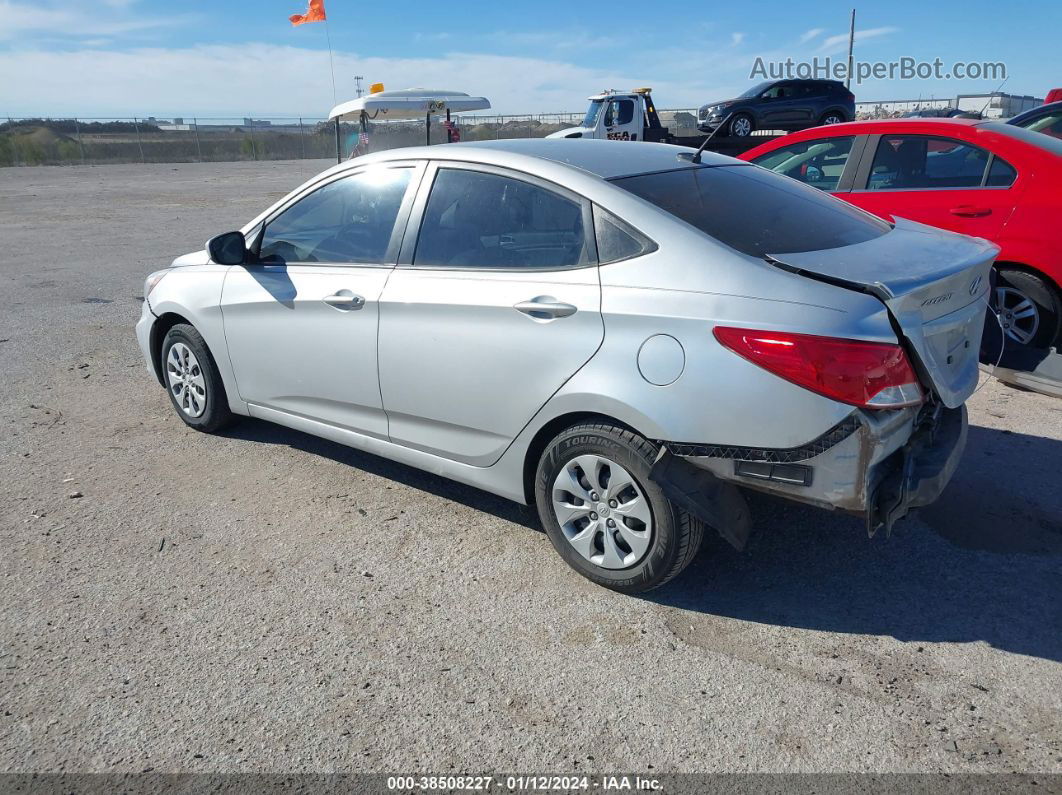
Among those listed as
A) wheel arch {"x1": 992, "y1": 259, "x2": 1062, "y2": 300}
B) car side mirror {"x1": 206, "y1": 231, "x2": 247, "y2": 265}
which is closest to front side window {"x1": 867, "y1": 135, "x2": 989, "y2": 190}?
wheel arch {"x1": 992, "y1": 259, "x2": 1062, "y2": 300}

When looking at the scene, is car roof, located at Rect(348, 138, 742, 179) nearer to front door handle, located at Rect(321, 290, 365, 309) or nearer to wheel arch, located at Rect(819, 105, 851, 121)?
front door handle, located at Rect(321, 290, 365, 309)

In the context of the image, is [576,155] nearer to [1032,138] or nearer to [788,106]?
[1032,138]

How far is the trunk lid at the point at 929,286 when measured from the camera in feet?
9.75

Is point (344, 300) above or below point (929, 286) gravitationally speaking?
below

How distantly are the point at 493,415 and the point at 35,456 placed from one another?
298cm

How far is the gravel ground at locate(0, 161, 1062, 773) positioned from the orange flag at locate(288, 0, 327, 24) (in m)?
18.1

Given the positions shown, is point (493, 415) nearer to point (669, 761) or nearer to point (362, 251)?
point (362, 251)

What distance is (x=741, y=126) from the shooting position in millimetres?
24391

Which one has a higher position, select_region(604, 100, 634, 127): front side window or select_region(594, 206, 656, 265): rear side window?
select_region(604, 100, 634, 127): front side window

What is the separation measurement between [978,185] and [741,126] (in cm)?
1966

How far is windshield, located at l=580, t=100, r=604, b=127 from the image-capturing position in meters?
22.5

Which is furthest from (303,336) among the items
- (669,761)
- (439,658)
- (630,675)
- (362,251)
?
(669,761)

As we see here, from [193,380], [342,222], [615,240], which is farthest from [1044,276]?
[193,380]

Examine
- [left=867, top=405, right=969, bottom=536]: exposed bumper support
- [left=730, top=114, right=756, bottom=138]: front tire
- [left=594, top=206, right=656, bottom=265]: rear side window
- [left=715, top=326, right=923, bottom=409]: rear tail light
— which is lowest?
[left=867, top=405, right=969, bottom=536]: exposed bumper support
